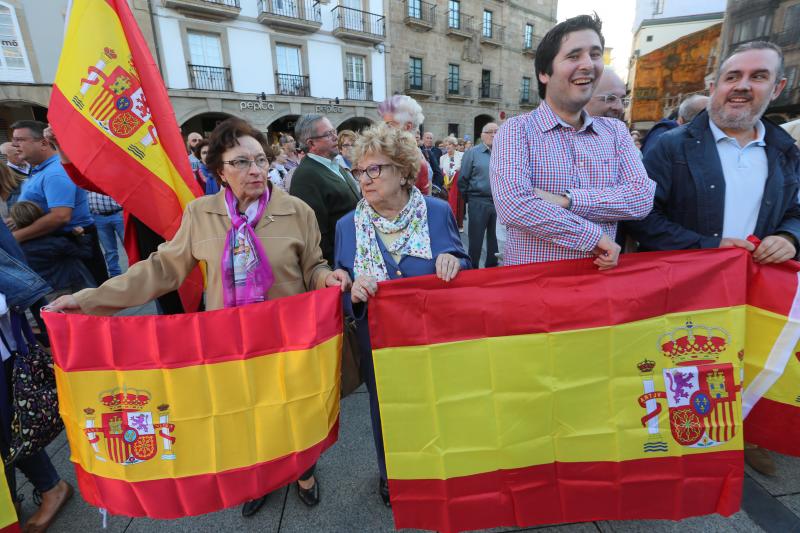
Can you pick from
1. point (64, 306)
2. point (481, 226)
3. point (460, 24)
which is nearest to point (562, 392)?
point (64, 306)

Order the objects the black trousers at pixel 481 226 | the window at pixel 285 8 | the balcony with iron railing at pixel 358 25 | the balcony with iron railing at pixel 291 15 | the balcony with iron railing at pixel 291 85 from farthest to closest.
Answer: the balcony with iron railing at pixel 358 25
the balcony with iron railing at pixel 291 85
the window at pixel 285 8
the balcony with iron railing at pixel 291 15
the black trousers at pixel 481 226

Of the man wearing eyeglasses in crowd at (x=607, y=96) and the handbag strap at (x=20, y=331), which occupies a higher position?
the man wearing eyeglasses in crowd at (x=607, y=96)

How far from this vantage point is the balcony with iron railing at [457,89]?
897 inches

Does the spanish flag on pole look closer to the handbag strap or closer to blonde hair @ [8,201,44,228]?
the handbag strap

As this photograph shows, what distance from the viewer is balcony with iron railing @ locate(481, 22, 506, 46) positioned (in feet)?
79.9

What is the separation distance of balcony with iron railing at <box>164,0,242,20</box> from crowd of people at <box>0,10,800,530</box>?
16641 mm

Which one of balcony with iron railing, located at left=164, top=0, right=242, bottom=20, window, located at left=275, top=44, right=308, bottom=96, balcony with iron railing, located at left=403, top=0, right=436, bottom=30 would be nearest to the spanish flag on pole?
balcony with iron railing, located at left=164, top=0, right=242, bottom=20

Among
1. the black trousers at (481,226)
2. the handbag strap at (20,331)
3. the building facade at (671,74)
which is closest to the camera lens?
the handbag strap at (20,331)

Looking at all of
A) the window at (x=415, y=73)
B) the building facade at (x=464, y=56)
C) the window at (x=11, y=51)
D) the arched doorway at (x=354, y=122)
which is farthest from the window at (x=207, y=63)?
the window at (x=415, y=73)

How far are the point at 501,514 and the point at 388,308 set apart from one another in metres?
1.03

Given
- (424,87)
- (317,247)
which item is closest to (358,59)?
(424,87)

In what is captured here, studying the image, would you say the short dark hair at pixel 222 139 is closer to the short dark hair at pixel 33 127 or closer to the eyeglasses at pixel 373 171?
the eyeglasses at pixel 373 171

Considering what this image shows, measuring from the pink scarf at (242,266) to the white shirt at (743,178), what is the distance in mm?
2338

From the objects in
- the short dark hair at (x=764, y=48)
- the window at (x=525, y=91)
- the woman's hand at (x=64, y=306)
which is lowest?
the woman's hand at (x=64, y=306)
